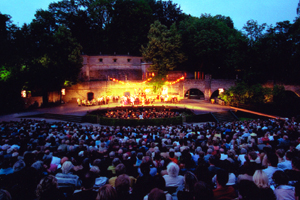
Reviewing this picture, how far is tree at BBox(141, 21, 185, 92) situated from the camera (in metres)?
36.6

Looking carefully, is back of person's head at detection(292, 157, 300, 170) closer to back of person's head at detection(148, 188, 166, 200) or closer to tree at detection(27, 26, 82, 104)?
back of person's head at detection(148, 188, 166, 200)

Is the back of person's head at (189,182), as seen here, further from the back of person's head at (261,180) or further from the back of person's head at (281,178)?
the back of person's head at (281,178)

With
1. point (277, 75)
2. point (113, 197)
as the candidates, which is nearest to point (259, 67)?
point (277, 75)

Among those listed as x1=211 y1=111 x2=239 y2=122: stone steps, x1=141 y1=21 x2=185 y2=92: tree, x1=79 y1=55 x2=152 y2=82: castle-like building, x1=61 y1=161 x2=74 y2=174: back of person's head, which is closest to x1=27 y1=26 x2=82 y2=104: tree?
x1=79 y1=55 x2=152 y2=82: castle-like building

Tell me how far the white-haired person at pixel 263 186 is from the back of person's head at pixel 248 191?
Result: 8cm

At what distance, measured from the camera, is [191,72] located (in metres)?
44.7

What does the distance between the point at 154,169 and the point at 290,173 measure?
9.68 feet

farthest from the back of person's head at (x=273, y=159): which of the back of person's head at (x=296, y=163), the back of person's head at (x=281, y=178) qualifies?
the back of person's head at (x=281, y=178)

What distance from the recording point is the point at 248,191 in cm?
346

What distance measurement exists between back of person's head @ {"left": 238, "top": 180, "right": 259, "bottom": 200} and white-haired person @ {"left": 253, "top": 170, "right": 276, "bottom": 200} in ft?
0.27

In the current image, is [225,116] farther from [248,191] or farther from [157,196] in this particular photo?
[157,196]

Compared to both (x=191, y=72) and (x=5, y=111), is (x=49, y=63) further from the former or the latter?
(x=191, y=72)

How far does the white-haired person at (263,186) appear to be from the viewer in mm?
3422

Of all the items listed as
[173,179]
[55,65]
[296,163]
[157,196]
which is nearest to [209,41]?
[55,65]
